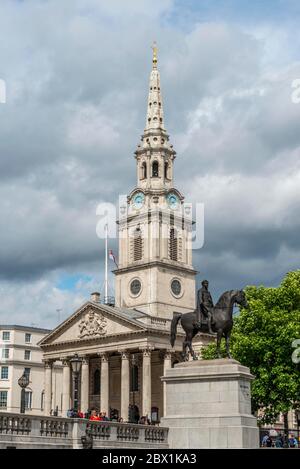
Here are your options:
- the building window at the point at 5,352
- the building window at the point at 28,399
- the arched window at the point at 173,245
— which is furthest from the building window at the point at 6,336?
the arched window at the point at 173,245

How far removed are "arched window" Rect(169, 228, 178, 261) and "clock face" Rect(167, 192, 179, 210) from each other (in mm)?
3477

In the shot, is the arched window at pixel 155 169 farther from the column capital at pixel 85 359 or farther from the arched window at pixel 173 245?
the column capital at pixel 85 359

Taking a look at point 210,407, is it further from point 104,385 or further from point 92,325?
point 92,325

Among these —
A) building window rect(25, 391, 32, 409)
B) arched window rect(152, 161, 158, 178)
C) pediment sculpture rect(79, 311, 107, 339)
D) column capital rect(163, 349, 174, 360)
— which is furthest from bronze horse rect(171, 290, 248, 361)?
building window rect(25, 391, 32, 409)

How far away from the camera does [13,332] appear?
12788 cm

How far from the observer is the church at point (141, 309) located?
310 ft

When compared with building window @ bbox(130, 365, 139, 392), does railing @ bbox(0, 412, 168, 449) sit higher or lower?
lower

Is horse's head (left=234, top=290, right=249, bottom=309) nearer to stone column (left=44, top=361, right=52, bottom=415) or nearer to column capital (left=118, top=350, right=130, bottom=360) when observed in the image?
column capital (left=118, top=350, right=130, bottom=360)

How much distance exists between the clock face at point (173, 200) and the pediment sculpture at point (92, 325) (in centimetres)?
2015

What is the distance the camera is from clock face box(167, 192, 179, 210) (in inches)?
4395

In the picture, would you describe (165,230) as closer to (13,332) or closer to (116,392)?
(116,392)

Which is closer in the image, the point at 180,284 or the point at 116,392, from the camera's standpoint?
the point at 116,392
